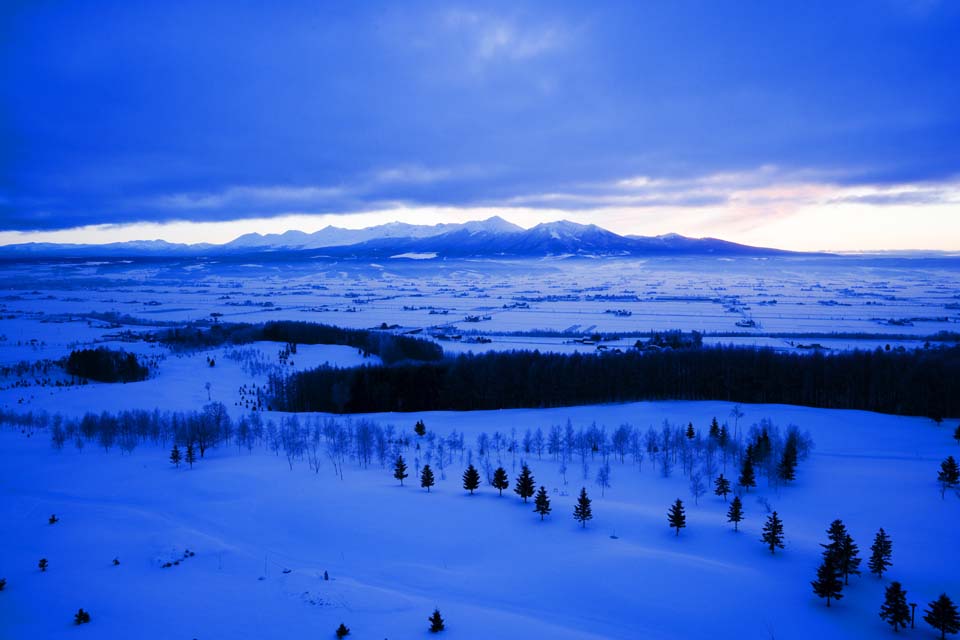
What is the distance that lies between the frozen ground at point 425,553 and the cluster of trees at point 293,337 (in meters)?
39.7

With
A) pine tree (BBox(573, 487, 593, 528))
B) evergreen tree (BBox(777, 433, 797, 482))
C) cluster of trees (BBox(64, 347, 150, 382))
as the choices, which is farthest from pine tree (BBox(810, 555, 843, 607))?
cluster of trees (BBox(64, 347, 150, 382))

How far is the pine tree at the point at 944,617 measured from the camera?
13703mm

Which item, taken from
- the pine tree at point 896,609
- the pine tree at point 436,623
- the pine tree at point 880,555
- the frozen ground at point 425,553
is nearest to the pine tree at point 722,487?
the frozen ground at point 425,553

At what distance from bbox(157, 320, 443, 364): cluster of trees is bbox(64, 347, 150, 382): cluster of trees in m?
16.3

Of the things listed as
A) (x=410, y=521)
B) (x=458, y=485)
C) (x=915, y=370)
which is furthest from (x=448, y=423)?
(x=915, y=370)

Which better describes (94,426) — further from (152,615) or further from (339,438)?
(152,615)

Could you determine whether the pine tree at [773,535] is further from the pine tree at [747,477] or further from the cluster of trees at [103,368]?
the cluster of trees at [103,368]

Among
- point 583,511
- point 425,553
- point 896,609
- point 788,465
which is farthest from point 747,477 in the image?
point 425,553

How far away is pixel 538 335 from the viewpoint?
80.4 m

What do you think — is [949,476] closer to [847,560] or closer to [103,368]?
[847,560]

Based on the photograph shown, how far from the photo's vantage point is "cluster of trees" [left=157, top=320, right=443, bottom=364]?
69250 millimetres

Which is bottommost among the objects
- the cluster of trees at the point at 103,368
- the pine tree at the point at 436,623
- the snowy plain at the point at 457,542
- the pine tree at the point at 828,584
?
the cluster of trees at the point at 103,368

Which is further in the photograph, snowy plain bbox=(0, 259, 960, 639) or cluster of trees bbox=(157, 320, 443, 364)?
cluster of trees bbox=(157, 320, 443, 364)

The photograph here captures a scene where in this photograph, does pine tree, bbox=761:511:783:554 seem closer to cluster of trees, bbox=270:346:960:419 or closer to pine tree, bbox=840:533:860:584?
pine tree, bbox=840:533:860:584
